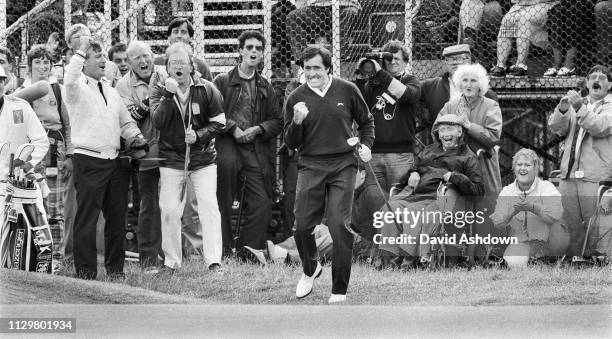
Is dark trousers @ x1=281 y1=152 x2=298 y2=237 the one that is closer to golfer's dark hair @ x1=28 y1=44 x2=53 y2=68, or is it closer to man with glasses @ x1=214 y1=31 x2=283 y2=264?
man with glasses @ x1=214 y1=31 x2=283 y2=264

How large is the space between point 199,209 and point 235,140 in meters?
1.11

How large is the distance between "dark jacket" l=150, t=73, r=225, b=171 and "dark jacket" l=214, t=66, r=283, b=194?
0.74 meters

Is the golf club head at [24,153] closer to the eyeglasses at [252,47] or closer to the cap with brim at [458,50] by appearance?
the eyeglasses at [252,47]

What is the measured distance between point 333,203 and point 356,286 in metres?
1.05

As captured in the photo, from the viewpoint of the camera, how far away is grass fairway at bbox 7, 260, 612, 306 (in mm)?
10641

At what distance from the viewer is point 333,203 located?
35.6 ft

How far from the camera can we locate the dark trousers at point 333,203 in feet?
35.4

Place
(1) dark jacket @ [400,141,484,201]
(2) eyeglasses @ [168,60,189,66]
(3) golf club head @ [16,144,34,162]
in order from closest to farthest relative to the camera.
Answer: (3) golf club head @ [16,144,34,162], (2) eyeglasses @ [168,60,189,66], (1) dark jacket @ [400,141,484,201]

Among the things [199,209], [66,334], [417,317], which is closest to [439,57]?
[199,209]

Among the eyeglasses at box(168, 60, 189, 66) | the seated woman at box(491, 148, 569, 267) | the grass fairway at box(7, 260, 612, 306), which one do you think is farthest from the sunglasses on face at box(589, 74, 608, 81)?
the eyeglasses at box(168, 60, 189, 66)

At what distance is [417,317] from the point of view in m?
9.41

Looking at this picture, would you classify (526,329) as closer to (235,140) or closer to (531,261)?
(531,261)

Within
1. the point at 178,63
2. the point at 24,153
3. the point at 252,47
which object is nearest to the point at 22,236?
the point at 24,153

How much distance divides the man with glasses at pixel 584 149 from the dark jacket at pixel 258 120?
270 cm
